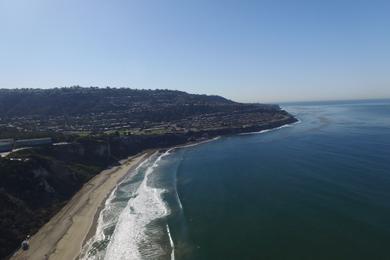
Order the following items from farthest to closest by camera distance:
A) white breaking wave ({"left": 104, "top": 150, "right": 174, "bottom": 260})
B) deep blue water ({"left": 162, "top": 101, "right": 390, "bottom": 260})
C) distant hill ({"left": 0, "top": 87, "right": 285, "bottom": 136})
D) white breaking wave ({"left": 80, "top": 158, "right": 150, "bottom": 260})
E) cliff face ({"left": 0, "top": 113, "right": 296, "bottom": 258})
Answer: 1. distant hill ({"left": 0, "top": 87, "right": 285, "bottom": 136})
2. cliff face ({"left": 0, "top": 113, "right": 296, "bottom": 258})
3. white breaking wave ({"left": 80, "top": 158, "right": 150, "bottom": 260})
4. white breaking wave ({"left": 104, "top": 150, "right": 174, "bottom": 260})
5. deep blue water ({"left": 162, "top": 101, "right": 390, "bottom": 260})

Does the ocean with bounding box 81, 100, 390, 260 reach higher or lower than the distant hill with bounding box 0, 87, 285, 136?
lower

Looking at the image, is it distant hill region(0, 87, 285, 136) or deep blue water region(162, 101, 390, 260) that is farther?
distant hill region(0, 87, 285, 136)

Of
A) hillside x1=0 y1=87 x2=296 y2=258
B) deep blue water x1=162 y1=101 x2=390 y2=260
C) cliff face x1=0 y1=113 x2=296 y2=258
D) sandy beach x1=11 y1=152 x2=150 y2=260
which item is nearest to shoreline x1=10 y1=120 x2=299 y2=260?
sandy beach x1=11 y1=152 x2=150 y2=260

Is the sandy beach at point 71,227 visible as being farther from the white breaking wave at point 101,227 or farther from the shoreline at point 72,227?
the white breaking wave at point 101,227

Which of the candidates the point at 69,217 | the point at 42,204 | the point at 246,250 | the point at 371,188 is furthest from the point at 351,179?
the point at 42,204

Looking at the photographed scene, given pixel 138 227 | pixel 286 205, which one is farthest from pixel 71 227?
pixel 286 205

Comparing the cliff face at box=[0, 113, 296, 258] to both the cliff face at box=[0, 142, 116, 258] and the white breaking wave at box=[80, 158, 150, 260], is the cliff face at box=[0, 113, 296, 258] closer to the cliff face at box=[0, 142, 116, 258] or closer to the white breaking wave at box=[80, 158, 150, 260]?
the cliff face at box=[0, 142, 116, 258]

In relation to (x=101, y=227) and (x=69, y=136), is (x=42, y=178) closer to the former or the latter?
(x=101, y=227)
